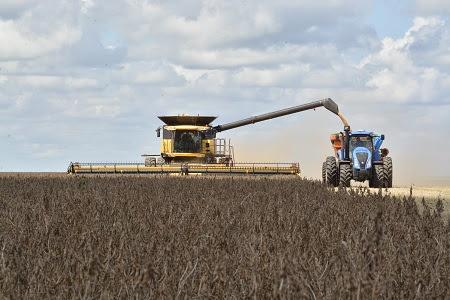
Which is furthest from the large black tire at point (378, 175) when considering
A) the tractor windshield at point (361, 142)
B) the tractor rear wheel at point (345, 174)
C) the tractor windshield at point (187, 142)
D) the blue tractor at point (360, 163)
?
the tractor windshield at point (187, 142)

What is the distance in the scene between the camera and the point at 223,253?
5820 millimetres

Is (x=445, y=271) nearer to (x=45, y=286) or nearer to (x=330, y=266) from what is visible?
(x=330, y=266)

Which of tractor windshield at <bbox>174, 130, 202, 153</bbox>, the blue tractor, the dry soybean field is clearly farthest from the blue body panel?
the dry soybean field

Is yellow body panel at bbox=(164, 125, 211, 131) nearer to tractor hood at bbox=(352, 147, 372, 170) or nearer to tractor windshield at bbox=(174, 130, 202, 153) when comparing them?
tractor windshield at bbox=(174, 130, 202, 153)

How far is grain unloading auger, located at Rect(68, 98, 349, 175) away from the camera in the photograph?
2634 centimetres

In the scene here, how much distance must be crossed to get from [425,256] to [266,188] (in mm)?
9761

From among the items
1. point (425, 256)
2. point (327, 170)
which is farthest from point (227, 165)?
point (425, 256)

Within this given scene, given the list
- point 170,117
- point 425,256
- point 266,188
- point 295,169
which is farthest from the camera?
point 170,117

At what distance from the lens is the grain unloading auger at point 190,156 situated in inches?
1037

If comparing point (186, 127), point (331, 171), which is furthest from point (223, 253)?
point (186, 127)

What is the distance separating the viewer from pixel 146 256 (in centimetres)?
574

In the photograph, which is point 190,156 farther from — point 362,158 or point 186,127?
point 362,158

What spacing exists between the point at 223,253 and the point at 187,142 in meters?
23.6

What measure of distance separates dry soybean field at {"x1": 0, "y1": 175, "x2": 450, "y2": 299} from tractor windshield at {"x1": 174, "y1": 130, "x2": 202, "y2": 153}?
17403mm
